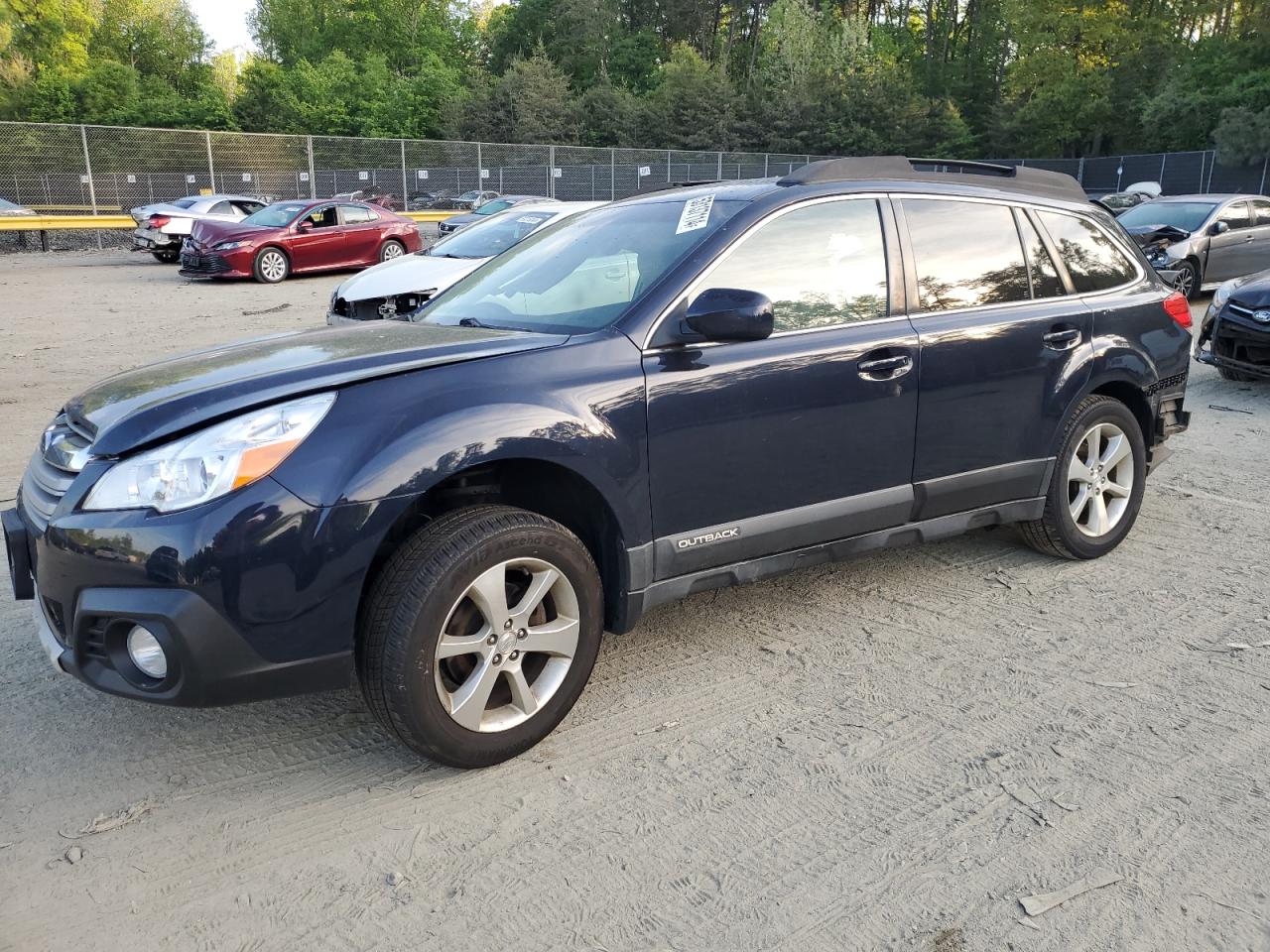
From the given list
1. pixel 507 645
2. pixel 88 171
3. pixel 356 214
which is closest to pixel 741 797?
pixel 507 645

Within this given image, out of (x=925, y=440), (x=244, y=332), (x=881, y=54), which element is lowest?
(x=244, y=332)

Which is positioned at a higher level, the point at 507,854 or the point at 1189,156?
the point at 1189,156

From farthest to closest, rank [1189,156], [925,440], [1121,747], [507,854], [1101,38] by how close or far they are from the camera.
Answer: [1101,38] < [1189,156] < [925,440] < [1121,747] < [507,854]

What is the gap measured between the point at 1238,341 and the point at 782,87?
49.0 metres

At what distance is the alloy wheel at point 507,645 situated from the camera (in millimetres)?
2912

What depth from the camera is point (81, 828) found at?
2748mm

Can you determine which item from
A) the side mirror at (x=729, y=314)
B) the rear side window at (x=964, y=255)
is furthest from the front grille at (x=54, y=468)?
the rear side window at (x=964, y=255)

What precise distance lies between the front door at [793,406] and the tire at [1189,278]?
11.7 m

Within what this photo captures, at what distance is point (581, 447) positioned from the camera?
3092 mm

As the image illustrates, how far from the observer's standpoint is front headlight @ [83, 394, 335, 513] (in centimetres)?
266

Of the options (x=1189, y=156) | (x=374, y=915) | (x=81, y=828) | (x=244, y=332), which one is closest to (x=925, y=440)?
(x=374, y=915)

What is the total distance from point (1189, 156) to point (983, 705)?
1792 inches

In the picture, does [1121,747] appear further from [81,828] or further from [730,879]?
[81,828]

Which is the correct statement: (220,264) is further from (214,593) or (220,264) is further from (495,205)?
(214,593)
